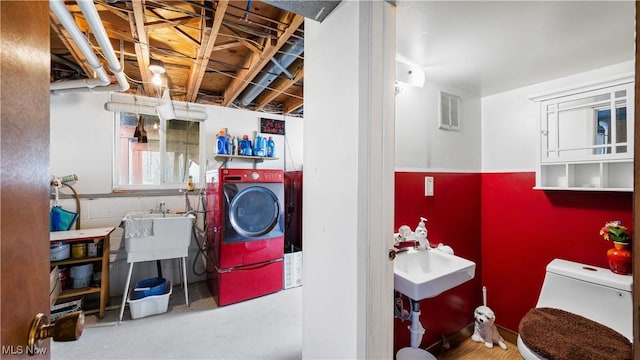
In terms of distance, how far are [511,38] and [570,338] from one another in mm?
1735

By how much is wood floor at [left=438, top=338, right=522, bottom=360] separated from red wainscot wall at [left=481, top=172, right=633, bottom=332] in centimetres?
24

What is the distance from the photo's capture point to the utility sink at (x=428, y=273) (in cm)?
142

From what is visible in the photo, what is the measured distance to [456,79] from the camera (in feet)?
6.88

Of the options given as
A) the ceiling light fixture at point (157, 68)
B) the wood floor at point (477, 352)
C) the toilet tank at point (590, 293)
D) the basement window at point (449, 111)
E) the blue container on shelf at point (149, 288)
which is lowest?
the wood floor at point (477, 352)

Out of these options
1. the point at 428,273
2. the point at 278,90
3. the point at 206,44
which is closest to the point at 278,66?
the point at 206,44

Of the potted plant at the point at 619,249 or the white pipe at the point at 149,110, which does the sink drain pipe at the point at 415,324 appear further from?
the white pipe at the point at 149,110

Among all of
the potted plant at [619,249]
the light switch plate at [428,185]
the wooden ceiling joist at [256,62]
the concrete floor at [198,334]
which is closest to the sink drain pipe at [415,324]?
A: the light switch plate at [428,185]

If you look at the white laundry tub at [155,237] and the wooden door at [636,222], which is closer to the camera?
the wooden door at [636,222]

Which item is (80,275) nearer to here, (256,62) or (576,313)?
(256,62)

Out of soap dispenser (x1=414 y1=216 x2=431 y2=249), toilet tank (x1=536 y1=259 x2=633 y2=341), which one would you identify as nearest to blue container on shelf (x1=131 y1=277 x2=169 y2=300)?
soap dispenser (x1=414 y1=216 x2=431 y2=249)

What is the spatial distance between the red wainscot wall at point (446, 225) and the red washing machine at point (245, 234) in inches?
63.1

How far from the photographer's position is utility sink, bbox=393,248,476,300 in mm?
1418

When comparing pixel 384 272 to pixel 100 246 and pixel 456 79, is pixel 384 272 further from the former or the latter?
pixel 100 246

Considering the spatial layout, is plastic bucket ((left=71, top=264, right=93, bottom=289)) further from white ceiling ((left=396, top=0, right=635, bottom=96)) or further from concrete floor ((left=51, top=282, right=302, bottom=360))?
white ceiling ((left=396, top=0, right=635, bottom=96))
